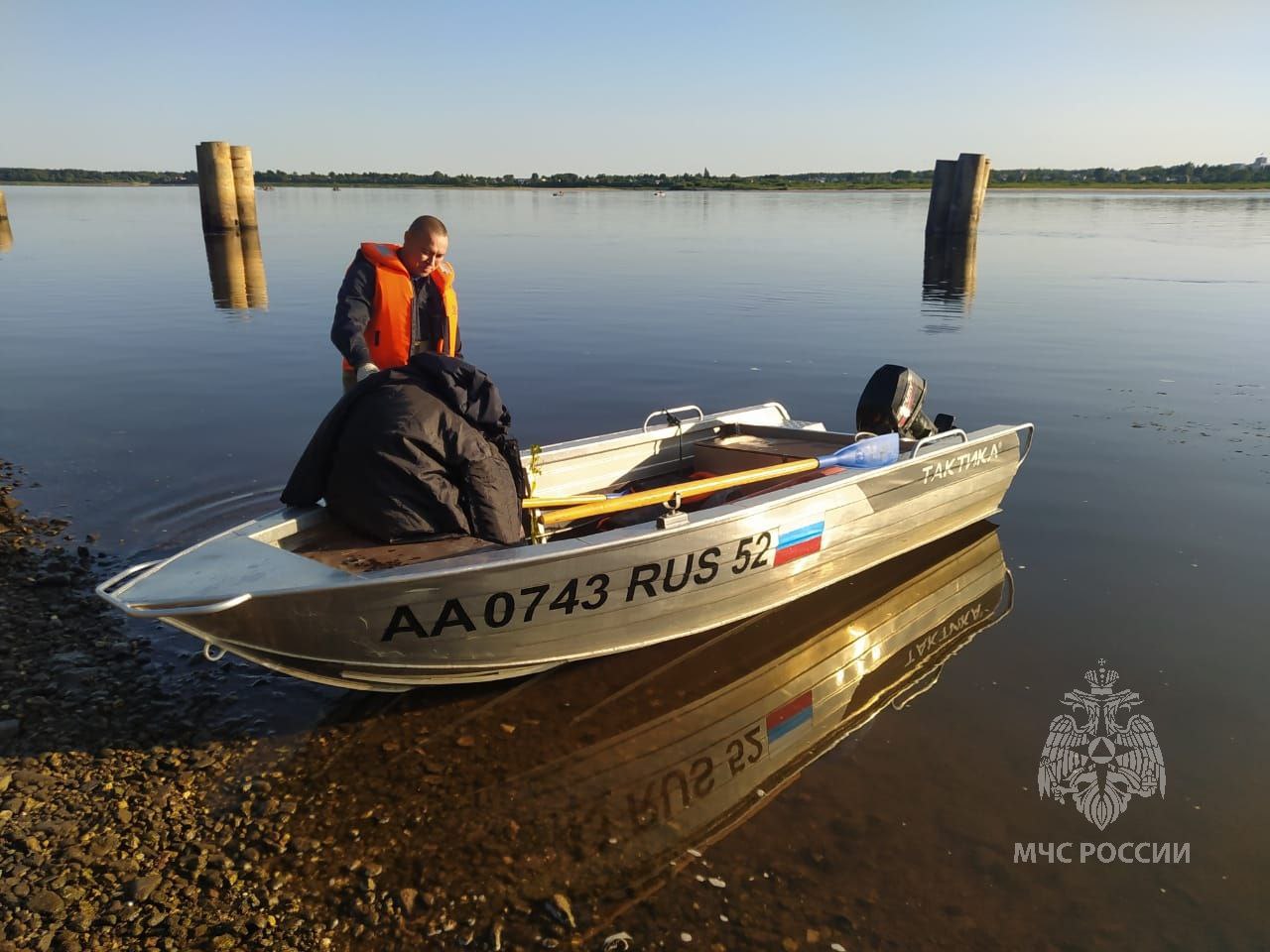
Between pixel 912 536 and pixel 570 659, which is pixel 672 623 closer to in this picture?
pixel 570 659

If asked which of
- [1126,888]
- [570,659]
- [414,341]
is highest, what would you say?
[414,341]

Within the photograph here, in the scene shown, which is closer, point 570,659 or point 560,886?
point 560,886

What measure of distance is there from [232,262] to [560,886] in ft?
86.2

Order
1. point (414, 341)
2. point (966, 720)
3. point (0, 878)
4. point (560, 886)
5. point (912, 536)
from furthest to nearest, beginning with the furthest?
point (912, 536), point (414, 341), point (966, 720), point (560, 886), point (0, 878)

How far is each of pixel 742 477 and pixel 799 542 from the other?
0.53m

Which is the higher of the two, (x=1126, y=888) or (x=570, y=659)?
(x=570, y=659)

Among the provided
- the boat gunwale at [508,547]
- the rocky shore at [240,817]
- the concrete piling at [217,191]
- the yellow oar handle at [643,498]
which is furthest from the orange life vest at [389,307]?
the concrete piling at [217,191]

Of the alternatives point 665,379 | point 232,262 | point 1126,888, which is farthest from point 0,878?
point 232,262

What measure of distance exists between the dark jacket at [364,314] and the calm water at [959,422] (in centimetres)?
220

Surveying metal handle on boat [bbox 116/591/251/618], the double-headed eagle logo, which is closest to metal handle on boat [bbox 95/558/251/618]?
metal handle on boat [bbox 116/591/251/618]

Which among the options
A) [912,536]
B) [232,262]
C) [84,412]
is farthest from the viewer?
[232,262]

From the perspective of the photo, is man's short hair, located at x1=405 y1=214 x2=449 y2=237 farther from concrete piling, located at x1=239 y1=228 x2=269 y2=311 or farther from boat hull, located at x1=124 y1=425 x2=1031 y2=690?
concrete piling, located at x1=239 y1=228 x2=269 y2=311

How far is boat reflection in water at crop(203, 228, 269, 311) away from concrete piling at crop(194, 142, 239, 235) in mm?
645

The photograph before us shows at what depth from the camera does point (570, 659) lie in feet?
15.2
